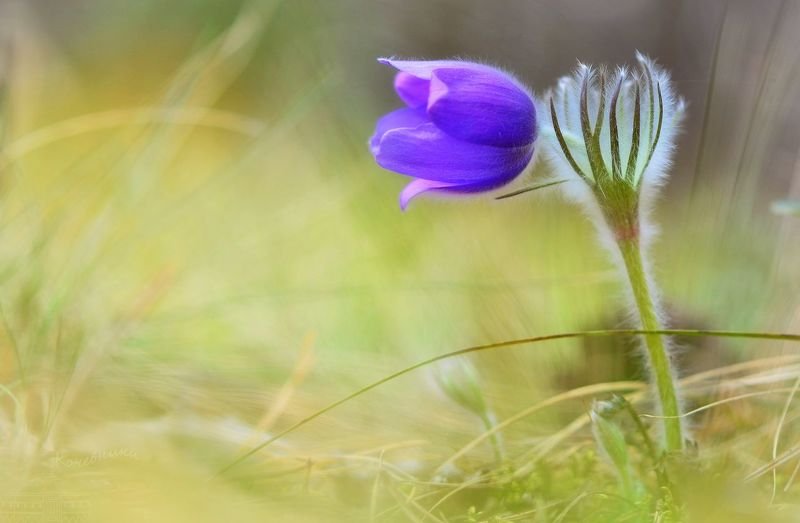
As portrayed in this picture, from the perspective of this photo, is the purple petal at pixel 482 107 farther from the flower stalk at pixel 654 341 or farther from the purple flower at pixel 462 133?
the flower stalk at pixel 654 341

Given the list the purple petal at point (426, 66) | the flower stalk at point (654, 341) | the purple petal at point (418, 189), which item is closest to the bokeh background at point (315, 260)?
the flower stalk at point (654, 341)

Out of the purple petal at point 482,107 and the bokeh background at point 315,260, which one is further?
the bokeh background at point 315,260

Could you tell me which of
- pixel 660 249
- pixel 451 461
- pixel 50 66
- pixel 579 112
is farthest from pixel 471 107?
pixel 50 66

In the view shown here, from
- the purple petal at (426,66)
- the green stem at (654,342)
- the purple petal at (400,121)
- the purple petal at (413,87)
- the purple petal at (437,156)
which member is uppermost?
the purple petal at (426,66)

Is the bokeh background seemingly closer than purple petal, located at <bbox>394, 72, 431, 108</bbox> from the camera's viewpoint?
No

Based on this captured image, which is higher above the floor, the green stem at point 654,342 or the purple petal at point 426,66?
the purple petal at point 426,66

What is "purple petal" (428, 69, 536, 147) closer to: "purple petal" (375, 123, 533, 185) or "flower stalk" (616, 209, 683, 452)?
"purple petal" (375, 123, 533, 185)

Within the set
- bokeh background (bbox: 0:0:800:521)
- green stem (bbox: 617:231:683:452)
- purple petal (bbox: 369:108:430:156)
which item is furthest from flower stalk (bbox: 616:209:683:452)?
purple petal (bbox: 369:108:430:156)

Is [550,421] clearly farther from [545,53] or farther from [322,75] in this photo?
[545,53]
